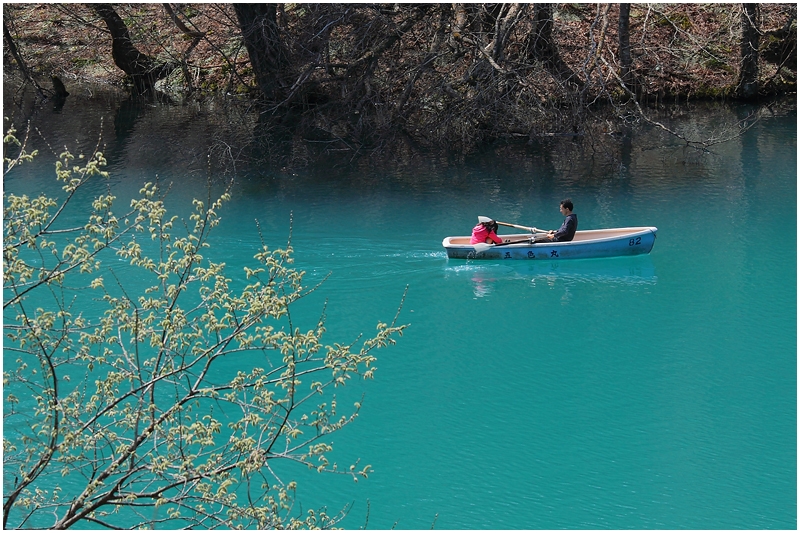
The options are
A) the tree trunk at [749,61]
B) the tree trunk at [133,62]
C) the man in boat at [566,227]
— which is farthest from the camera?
the tree trunk at [133,62]

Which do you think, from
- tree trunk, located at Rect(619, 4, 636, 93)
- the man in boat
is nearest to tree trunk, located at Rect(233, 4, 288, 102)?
tree trunk, located at Rect(619, 4, 636, 93)

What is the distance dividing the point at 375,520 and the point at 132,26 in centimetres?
2129

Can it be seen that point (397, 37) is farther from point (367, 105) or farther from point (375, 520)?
point (375, 520)

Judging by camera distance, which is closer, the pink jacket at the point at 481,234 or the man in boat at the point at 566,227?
the man in boat at the point at 566,227

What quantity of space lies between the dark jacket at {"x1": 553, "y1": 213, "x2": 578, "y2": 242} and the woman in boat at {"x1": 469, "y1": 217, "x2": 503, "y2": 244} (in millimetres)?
924

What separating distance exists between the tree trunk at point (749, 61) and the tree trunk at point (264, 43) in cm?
1144

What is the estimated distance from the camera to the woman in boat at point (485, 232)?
13914 mm

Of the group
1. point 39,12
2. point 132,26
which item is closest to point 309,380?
point 132,26

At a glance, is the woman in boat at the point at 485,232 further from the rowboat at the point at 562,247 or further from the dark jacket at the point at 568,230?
the dark jacket at the point at 568,230

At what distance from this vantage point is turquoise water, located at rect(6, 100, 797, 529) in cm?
840

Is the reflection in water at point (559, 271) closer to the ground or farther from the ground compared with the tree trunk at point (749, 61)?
closer to the ground

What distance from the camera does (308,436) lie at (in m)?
9.66

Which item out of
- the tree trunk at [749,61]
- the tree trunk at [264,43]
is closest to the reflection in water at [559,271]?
the tree trunk at [264,43]

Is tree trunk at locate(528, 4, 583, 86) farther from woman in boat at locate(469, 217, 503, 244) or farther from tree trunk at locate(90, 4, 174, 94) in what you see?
tree trunk at locate(90, 4, 174, 94)
